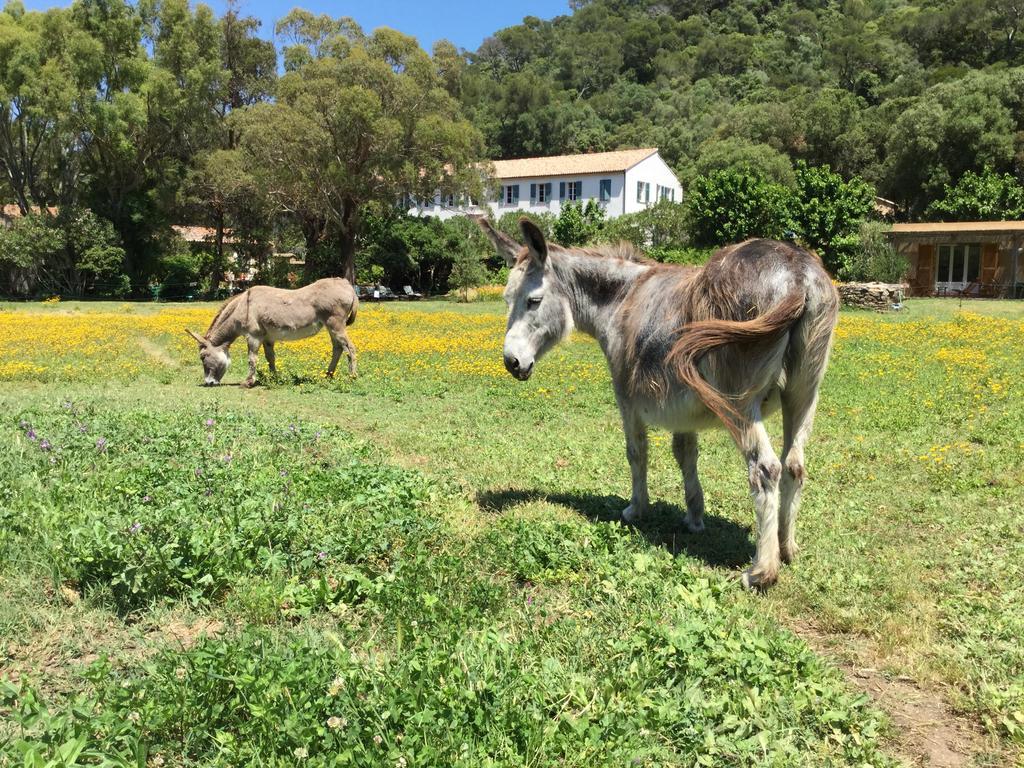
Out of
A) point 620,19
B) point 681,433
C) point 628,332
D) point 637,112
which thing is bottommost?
point 681,433

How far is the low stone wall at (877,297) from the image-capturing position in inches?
1109

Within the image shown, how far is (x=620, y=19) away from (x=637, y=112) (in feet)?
174

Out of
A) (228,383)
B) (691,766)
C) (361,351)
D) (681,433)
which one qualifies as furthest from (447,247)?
(691,766)

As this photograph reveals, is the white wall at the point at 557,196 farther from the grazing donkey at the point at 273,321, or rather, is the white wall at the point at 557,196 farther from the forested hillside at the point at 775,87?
the grazing donkey at the point at 273,321

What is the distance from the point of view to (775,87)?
276 feet

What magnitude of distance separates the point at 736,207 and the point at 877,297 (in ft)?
48.0

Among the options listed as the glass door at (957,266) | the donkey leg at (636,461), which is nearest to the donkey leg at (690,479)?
the donkey leg at (636,461)

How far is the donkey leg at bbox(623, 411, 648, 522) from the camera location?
18.2ft

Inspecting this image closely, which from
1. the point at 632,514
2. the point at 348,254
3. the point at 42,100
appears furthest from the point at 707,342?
the point at 42,100

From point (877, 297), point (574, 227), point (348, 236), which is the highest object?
point (574, 227)

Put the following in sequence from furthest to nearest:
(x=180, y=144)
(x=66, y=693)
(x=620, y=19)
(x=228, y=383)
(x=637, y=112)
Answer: (x=620, y=19), (x=637, y=112), (x=180, y=144), (x=228, y=383), (x=66, y=693)

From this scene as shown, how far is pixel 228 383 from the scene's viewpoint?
13.8 m

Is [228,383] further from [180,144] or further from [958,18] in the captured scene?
[958,18]

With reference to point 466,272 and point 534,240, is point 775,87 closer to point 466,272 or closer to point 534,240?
point 466,272
